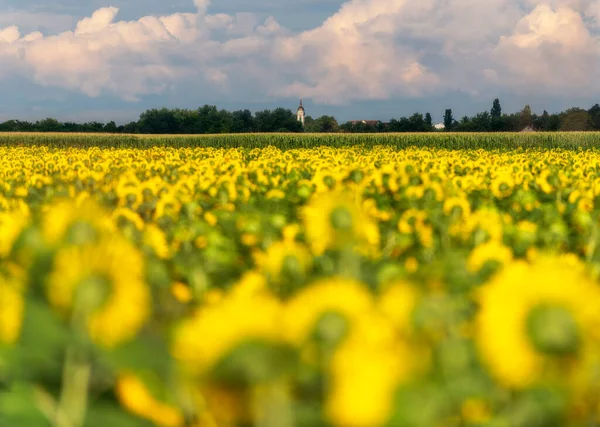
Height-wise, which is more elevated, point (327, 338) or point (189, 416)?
point (327, 338)

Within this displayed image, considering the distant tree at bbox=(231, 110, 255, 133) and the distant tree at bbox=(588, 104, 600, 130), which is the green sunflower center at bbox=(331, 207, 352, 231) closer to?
the distant tree at bbox=(231, 110, 255, 133)

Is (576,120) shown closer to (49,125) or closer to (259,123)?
(259,123)

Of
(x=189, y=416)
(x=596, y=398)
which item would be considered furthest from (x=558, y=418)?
(x=189, y=416)

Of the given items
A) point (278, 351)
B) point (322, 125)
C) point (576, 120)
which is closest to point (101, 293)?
point (278, 351)

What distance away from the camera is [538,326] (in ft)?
3.20

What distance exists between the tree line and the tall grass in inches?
1125

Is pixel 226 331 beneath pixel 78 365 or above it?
above

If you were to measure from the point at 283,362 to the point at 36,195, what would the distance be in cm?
667

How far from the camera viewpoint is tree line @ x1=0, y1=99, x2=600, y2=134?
71125 millimetres

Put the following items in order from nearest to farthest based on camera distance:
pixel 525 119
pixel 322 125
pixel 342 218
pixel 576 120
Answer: pixel 342 218
pixel 576 120
pixel 525 119
pixel 322 125

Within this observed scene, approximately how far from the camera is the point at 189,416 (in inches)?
42.2

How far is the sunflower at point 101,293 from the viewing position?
3.67 feet

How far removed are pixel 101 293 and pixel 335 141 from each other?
1563 inches

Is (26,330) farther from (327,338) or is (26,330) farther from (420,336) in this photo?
(420,336)
